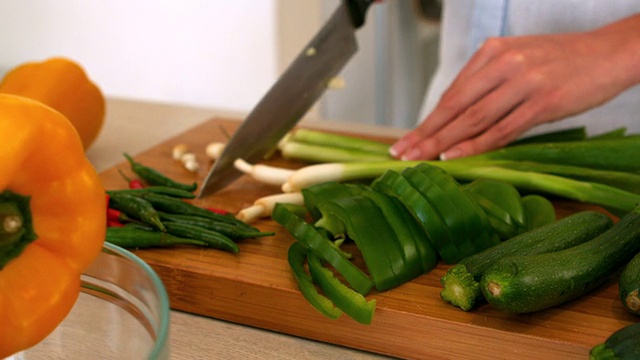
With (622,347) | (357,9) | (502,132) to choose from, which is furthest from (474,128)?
(622,347)

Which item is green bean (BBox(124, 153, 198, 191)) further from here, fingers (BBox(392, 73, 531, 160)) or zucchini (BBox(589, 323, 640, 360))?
zucchini (BBox(589, 323, 640, 360))

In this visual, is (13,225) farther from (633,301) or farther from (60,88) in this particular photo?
(60,88)

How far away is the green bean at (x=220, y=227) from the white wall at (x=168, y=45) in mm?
2842

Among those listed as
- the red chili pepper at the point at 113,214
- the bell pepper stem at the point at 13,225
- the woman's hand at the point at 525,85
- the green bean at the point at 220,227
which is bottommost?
the red chili pepper at the point at 113,214

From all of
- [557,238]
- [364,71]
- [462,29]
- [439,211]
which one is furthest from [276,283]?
[364,71]

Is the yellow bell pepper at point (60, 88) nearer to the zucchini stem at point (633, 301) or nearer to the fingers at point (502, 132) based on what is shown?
the fingers at point (502, 132)

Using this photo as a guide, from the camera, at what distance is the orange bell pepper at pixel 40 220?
0.64m

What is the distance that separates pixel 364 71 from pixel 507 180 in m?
2.20

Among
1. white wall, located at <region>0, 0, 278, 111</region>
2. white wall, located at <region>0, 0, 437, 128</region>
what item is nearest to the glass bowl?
white wall, located at <region>0, 0, 437, 128</region>

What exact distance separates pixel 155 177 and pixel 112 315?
0.67 metres

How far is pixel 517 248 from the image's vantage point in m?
0.95

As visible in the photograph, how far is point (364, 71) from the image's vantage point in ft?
11.3

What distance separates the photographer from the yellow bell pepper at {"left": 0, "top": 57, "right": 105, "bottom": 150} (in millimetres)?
1473

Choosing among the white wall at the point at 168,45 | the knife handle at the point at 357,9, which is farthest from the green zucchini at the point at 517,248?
the white wall at the point at 168,45
